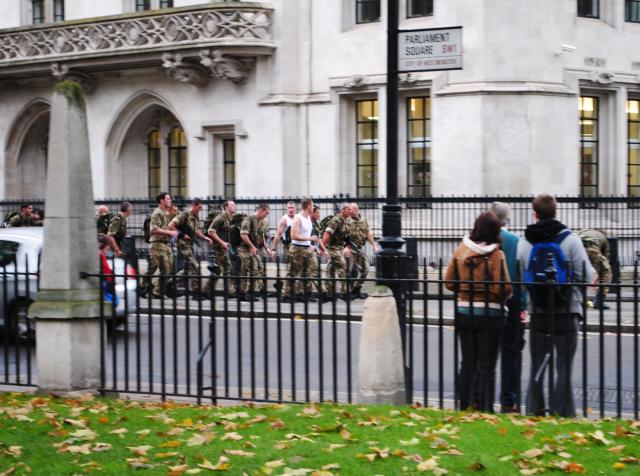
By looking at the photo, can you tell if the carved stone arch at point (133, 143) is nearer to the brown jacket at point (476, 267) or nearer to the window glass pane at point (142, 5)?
the window glass pane at point (142, 5)

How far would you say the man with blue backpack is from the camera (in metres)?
8.78

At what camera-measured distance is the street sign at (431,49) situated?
9.91 metres

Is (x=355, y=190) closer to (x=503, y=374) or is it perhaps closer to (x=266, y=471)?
(x=503, y=374)

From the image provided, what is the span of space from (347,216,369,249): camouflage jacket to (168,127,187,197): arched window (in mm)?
10870

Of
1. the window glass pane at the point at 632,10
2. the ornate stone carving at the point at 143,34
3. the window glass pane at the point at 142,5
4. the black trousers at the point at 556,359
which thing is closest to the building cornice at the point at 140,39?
the ornate stone carving at the point at 143,34

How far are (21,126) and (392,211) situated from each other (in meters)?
25.9

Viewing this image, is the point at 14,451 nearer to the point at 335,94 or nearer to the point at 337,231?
the point at 337,231

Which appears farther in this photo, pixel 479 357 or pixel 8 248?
pixel 8 248

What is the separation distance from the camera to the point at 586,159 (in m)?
27.3

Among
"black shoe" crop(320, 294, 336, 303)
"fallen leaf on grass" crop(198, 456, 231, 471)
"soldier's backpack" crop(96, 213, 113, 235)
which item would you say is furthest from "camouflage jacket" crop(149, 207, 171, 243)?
"fallen leaf on grass" crop(198, 456, 231, 471)

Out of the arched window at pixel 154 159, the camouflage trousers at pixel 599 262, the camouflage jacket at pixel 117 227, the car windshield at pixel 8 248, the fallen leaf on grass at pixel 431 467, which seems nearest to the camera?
the fallen leaf on grass at pixel 431 467

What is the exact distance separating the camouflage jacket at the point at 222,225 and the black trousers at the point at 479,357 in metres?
12.3

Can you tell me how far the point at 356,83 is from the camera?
2656 centimetres

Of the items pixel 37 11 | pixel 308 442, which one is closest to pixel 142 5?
pixel 37 11
